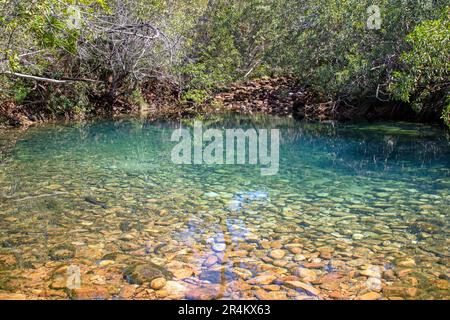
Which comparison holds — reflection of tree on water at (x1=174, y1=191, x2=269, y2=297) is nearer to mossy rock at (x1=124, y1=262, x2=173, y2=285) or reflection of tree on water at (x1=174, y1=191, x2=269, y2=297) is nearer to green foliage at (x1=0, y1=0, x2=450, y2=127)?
mossy rock at (x1=124, y1=262, x2=173, y2=285)

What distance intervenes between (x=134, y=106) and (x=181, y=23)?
452 centimetres

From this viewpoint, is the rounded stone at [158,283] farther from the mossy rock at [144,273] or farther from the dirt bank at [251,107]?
the dirt bank at [251,107]

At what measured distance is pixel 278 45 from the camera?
21.2 metres

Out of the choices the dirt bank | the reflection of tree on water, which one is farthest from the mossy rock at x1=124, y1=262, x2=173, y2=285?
the dirt bank

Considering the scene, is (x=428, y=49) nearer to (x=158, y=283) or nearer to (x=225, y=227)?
(x=225, y=227)

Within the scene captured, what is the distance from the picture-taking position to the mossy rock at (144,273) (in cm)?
398

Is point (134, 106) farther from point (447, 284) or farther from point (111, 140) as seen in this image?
point (447, 284)

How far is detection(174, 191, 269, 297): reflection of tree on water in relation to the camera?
13.5 feet

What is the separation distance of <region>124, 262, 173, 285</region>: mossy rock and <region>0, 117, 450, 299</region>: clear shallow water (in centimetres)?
1

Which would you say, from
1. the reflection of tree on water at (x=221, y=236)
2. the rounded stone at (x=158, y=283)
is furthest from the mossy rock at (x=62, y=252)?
the reflection of tree on water at (x=221, y=236)
